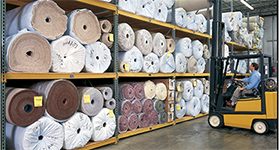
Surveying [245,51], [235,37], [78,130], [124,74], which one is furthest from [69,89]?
[245,51]

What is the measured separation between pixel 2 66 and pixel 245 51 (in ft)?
34.6

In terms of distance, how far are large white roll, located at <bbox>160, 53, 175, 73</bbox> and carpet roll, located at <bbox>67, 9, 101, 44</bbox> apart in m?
2.01

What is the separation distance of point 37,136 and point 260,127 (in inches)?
167

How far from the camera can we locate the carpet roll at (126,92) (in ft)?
16.0

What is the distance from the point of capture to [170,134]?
5.16 metres

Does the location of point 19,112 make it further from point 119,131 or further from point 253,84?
point 253,84

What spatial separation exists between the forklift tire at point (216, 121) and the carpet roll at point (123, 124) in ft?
6.77

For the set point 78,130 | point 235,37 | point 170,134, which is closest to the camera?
point 78,130

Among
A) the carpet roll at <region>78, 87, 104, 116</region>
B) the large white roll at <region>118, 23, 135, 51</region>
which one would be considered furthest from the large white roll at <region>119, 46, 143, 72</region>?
the carpet roll at <region>78, 87, 104, 116</region>

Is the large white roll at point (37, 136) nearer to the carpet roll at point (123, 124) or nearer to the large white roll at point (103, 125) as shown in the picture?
the large white roll at point (103, 125)

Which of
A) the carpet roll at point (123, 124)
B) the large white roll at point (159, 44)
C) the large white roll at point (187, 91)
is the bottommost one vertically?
the carpet roll at point (123, 124)

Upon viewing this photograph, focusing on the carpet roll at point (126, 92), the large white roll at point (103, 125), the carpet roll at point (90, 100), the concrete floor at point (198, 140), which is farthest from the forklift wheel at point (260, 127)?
the carpet roll at point (90, 100)

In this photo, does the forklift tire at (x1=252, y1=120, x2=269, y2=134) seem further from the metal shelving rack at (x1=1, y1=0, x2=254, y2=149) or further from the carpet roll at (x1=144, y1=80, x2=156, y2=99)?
the carpet roll at (x1=144, y1=80, x2=156, y2=99)

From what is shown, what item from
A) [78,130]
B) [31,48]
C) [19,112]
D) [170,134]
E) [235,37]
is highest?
[235,37]
